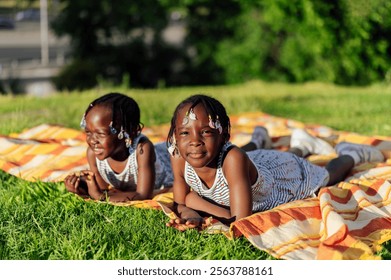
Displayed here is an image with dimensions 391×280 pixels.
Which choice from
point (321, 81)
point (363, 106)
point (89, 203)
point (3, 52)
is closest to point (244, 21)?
point (321, 81)

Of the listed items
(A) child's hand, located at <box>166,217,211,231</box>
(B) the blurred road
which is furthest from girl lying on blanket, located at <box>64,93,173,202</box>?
(B) the blurred road

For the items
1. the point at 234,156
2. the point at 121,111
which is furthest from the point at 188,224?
the point at 121,111

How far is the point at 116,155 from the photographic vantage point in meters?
4.89

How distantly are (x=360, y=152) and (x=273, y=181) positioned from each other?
4.79 feet

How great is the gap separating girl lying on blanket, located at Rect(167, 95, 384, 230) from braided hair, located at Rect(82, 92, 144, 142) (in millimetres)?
544

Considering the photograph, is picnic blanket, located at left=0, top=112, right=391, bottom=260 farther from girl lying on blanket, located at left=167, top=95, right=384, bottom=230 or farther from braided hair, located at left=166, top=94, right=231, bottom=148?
braided hair, located at left=166, top=94, right=231, bottom=148

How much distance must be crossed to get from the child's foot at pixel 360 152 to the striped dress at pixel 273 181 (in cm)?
63

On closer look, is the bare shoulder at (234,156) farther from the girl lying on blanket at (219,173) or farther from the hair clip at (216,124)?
the hair clip at (216,124)

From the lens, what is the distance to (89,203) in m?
4.59

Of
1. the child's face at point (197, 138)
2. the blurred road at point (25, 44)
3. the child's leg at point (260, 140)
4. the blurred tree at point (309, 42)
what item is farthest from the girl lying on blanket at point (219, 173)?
the blurred road at point (25, 44)

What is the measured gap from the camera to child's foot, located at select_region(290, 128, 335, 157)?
6.14 meters

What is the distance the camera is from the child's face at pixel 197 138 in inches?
157
